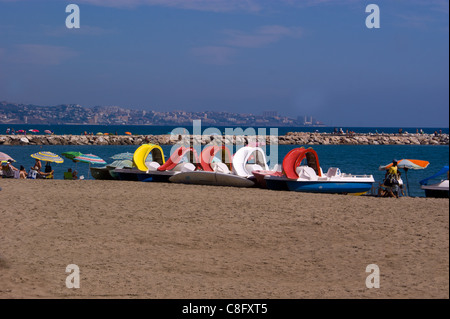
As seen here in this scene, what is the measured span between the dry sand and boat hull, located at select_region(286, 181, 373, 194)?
1.91 m

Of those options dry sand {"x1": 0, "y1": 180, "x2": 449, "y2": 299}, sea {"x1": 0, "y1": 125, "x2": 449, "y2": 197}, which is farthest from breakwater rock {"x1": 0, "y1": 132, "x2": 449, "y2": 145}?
dry sand {"x1": 0, "y1": 180, "x2": 449, "y2": 299}

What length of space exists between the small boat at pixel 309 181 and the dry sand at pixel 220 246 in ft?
6.39

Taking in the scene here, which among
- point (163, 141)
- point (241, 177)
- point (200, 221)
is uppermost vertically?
point (163, 141)

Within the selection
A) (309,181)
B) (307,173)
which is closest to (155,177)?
Answer: (307,173)

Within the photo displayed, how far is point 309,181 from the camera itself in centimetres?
1759

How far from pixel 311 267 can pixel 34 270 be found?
4273mm

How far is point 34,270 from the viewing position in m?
9.03

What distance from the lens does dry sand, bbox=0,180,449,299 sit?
314 inches

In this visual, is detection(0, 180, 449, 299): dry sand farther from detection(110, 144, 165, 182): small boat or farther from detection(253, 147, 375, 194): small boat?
detection(110, 144, 165, 182): small boat

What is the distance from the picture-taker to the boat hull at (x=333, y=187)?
1750cm

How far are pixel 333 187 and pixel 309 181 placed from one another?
73cm
